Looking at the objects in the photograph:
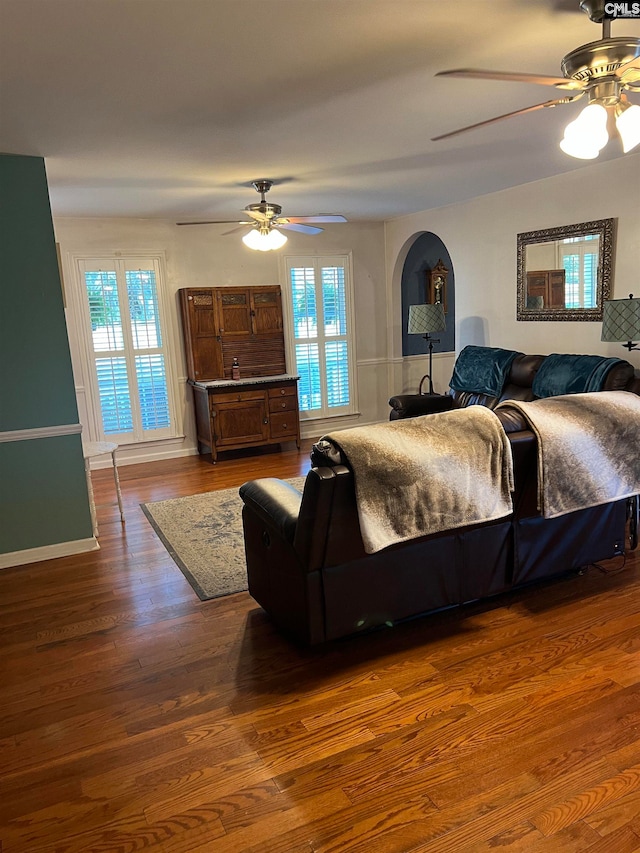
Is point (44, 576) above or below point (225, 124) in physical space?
below

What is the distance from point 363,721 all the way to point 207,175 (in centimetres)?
354

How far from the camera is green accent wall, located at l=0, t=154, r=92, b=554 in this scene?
3.61 meters

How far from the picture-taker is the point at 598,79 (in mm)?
2043

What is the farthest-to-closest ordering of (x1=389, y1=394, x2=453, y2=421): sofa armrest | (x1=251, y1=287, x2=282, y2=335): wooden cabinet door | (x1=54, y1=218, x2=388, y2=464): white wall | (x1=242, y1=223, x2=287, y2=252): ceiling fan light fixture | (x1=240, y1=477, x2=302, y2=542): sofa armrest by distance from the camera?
(x1=251, y1=287, x2=282, y2=335): wooden cabinet door
(x1=54, y1=218, x2=388, y2=464): white wall
(x1=389, y1=394, x2=453, y2=421): sofa armrest
(x1=242, y1=223, x2=287, y2=252): ceiling fan light fixture
(x1=240, y1=477, x2=302, y2=542): sofa armrest

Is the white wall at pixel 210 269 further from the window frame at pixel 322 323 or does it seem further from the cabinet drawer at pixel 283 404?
the cabinet drawer at pixel 283 404

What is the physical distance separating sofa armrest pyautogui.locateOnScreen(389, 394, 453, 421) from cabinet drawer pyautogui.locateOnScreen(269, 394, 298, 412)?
1158mm

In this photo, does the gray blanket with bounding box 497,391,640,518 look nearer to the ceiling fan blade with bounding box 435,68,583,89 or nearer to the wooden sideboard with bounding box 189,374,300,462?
the ceiling fan blade with bounding box 435,68,583,89

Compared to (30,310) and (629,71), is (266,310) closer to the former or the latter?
(30,310)

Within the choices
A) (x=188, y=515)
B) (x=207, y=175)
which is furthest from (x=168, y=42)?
(x=188, y=515)

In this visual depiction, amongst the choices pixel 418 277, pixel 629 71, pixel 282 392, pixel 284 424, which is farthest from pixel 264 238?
pixel 418 277

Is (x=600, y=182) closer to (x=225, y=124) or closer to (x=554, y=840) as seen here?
(x=225, y=124)

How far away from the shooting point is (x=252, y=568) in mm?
3074

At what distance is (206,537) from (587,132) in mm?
3207

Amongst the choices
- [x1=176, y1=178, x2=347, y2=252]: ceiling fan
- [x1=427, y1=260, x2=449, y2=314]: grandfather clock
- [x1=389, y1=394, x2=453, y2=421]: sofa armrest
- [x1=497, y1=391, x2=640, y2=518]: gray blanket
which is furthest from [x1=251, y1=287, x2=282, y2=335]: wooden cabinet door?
[x1=497, y1=391, x2=640, y2=518]: gray blanket
